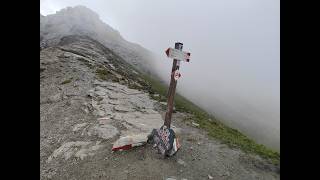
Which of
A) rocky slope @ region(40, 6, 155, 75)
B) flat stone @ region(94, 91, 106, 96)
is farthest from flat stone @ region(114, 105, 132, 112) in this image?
rocky slope @ region(40, 6, 155, 75)

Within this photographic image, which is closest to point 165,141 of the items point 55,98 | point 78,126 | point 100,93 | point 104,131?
point 104,131

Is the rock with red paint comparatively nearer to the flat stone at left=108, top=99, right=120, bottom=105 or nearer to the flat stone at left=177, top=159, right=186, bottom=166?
the flat stone at left=177, top=159, right=186, bottom=166

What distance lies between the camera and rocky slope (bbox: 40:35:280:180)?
1477 centimetres

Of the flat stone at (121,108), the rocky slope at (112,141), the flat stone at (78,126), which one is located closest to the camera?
the rocky slope at (112,141)

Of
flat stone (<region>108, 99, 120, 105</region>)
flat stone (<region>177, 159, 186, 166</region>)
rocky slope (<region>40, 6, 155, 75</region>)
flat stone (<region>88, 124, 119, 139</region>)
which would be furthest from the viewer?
rocky slope (<region>40, 6, 155, 75</region>)

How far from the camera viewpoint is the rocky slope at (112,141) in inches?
581

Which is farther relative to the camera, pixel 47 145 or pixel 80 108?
pixel 80 108

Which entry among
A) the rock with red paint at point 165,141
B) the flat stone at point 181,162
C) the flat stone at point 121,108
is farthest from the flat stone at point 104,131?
the flat stone at point 181,162

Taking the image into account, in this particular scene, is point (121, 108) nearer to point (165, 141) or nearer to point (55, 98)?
point (55, 98)

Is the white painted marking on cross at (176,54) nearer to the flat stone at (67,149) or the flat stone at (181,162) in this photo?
the flat stone at (181,162)
